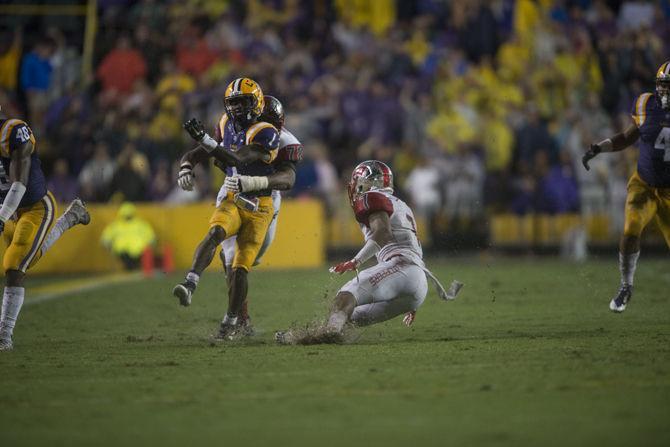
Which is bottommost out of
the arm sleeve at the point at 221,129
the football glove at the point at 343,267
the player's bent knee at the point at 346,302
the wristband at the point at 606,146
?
the player's bent knee at the point at 346,302

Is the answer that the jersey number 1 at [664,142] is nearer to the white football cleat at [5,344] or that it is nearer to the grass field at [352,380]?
the grass field at [352,380]

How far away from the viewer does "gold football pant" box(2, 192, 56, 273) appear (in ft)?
28.0

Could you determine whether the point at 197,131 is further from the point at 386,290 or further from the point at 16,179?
the point at 386,290

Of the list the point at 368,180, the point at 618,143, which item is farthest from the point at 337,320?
the point at 618,143

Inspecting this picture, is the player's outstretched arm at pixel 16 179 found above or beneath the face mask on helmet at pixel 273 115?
beneath

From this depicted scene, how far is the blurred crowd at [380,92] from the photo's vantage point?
1758 cm

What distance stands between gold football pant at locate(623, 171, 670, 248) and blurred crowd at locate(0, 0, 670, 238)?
7.41 metres

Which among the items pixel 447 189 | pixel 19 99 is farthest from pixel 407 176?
pixel 19 99

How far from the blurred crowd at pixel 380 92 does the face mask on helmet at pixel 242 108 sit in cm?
835

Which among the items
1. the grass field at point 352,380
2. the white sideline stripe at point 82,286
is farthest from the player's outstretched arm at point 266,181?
the white sideline stripe at point 82,286

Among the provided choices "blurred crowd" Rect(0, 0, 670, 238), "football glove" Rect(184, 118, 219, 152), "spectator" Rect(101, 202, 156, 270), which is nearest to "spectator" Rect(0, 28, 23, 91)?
"blurred crowd" Rect(0, 0, 670, 238)

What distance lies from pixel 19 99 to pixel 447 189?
7.42 m

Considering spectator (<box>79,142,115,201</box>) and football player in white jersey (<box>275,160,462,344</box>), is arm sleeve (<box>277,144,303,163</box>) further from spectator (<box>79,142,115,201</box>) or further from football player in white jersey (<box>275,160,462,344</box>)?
spectator (<box>79,142,115,201</box>)

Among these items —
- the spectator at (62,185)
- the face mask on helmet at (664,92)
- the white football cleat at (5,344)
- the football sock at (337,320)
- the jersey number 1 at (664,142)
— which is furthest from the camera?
the spectator at (62,185)
